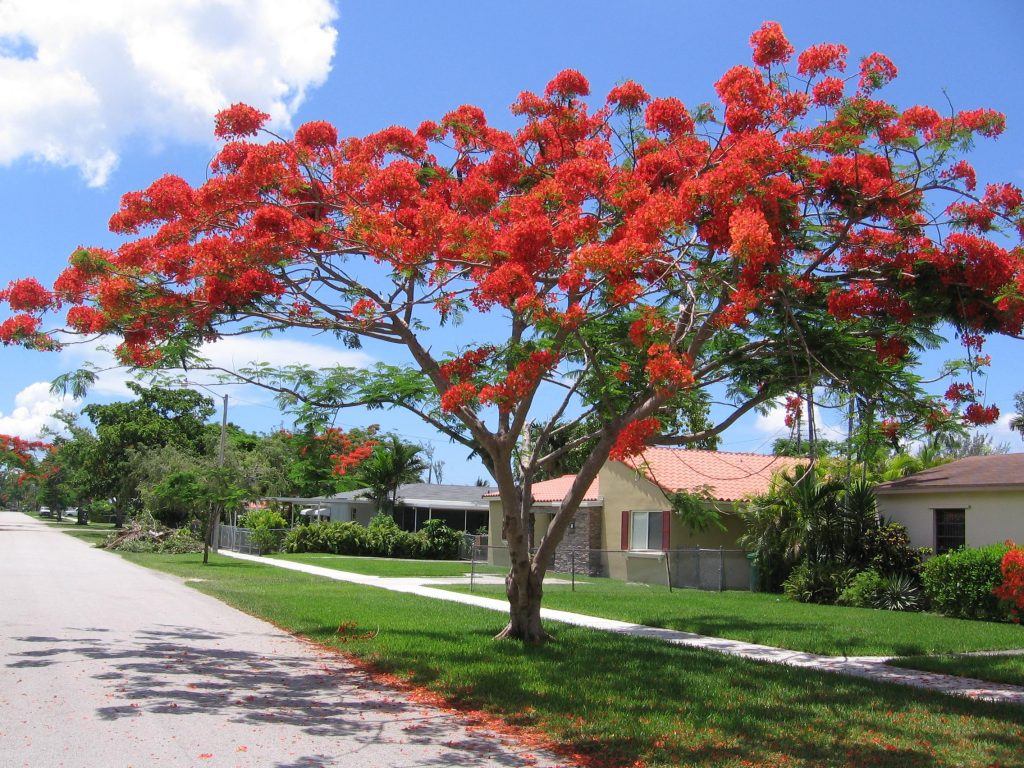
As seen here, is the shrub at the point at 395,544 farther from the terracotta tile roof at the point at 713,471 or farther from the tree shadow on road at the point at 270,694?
the tree shadow on road at the point at 270,694

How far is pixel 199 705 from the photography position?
854 cm

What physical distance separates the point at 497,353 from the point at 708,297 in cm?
282

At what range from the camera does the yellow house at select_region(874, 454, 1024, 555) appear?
1892 centimetres

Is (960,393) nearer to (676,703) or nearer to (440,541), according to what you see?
(676,703)

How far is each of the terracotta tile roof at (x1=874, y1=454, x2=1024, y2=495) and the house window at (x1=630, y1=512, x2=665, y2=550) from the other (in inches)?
254

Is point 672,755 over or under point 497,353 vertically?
under

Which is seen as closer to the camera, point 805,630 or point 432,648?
point 432,648

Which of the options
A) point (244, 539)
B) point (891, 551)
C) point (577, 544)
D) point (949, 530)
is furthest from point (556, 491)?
point (244, 539)

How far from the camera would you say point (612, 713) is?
8422mm

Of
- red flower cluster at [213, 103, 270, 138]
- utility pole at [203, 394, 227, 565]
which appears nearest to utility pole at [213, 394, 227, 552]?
utility pole at [203, 394, 227, 565]

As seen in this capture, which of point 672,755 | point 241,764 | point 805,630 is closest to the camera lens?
point 241,764

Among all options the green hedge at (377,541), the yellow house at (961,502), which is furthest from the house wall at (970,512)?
the green hedge at (377,541)

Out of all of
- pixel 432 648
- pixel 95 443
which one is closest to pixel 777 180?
pixel 432 648

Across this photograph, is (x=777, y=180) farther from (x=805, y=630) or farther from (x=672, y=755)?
(x=805, y=630)
